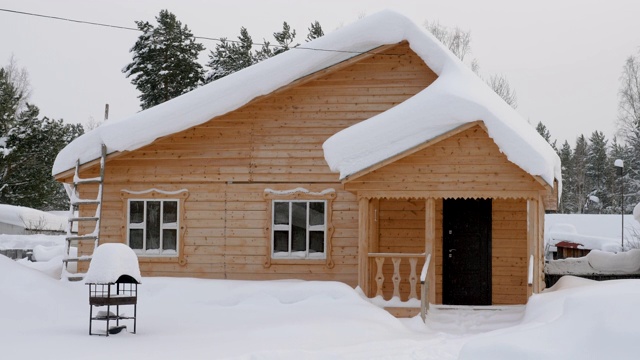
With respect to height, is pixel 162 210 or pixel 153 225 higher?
pixel 162 210

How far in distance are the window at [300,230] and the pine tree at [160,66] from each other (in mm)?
26632

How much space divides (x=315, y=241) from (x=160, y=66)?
1090 inches

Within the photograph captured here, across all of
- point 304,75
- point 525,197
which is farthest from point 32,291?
point 525,197

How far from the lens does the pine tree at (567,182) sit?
243 ft

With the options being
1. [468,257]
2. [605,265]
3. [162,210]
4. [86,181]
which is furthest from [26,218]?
[468,257]

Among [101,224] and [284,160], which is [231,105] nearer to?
[284,160]

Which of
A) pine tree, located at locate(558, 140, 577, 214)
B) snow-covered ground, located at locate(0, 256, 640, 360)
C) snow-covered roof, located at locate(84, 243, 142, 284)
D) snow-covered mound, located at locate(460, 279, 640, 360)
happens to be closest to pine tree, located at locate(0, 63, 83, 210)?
snow-covered ground, located at locate(0, 256, 640, 360)

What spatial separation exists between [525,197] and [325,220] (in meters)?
4.38

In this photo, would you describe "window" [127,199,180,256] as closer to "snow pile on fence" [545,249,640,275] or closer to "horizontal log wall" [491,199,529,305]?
"horizontal log wall" [491,199,529,305]

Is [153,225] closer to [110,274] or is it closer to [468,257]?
[110,274]

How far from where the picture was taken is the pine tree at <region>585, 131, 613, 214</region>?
7231cm

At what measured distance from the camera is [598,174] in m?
73.4

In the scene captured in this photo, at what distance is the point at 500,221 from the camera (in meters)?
17.5

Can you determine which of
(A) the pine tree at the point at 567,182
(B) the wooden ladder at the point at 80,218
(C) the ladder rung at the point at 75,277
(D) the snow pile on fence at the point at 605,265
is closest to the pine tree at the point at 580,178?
(A) the pine tree at the point at 567,182
